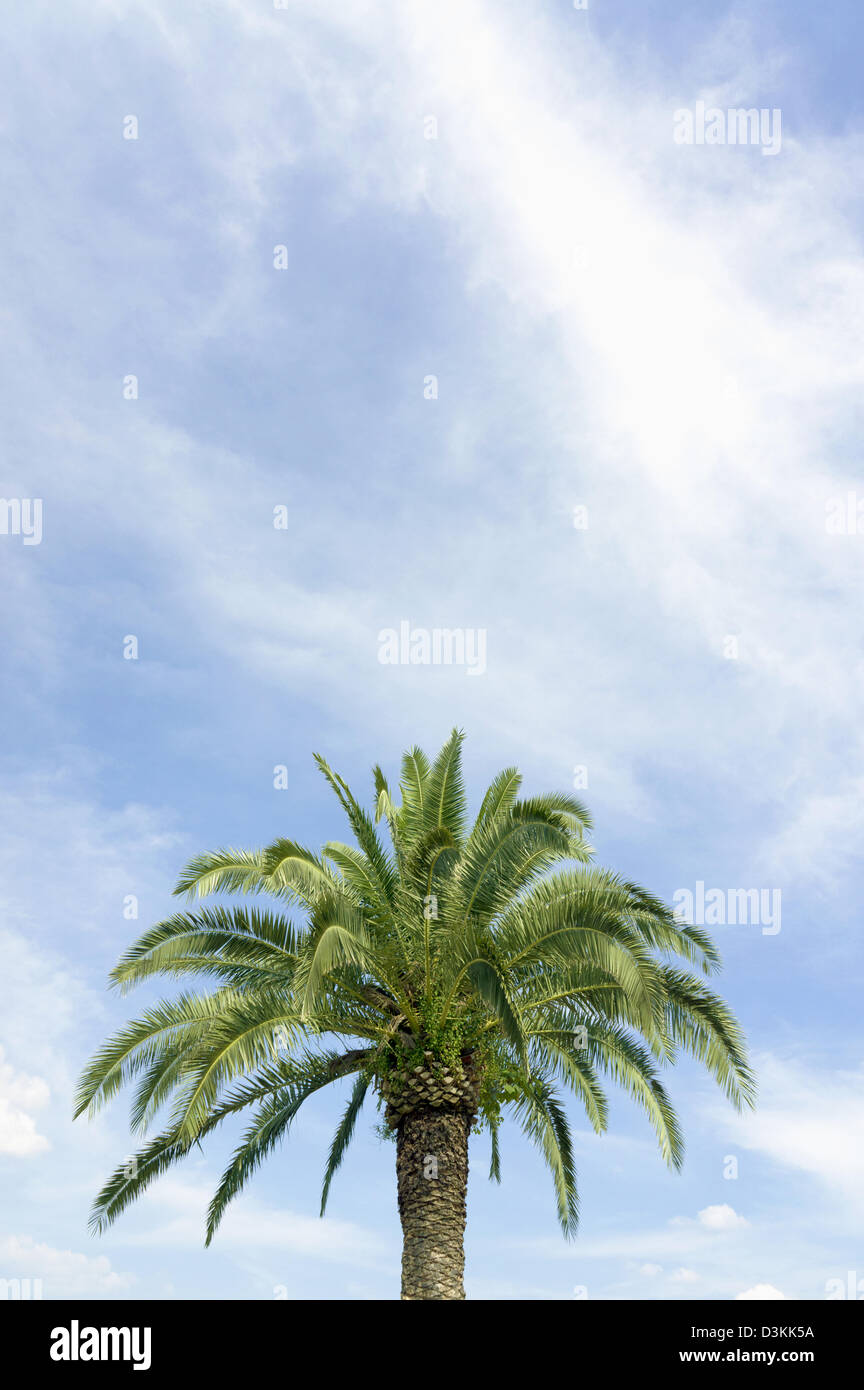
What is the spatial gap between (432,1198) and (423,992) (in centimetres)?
250

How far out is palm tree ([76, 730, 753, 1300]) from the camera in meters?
14.0

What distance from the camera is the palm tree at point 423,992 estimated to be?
13961 millimetres

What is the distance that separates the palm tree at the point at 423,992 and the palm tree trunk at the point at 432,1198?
0.07 ft

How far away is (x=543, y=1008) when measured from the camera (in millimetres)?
15852

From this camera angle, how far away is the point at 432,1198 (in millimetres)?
14695

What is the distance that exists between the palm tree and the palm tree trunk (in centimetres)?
2

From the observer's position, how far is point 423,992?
15.1m

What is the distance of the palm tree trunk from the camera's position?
47.3 ft
